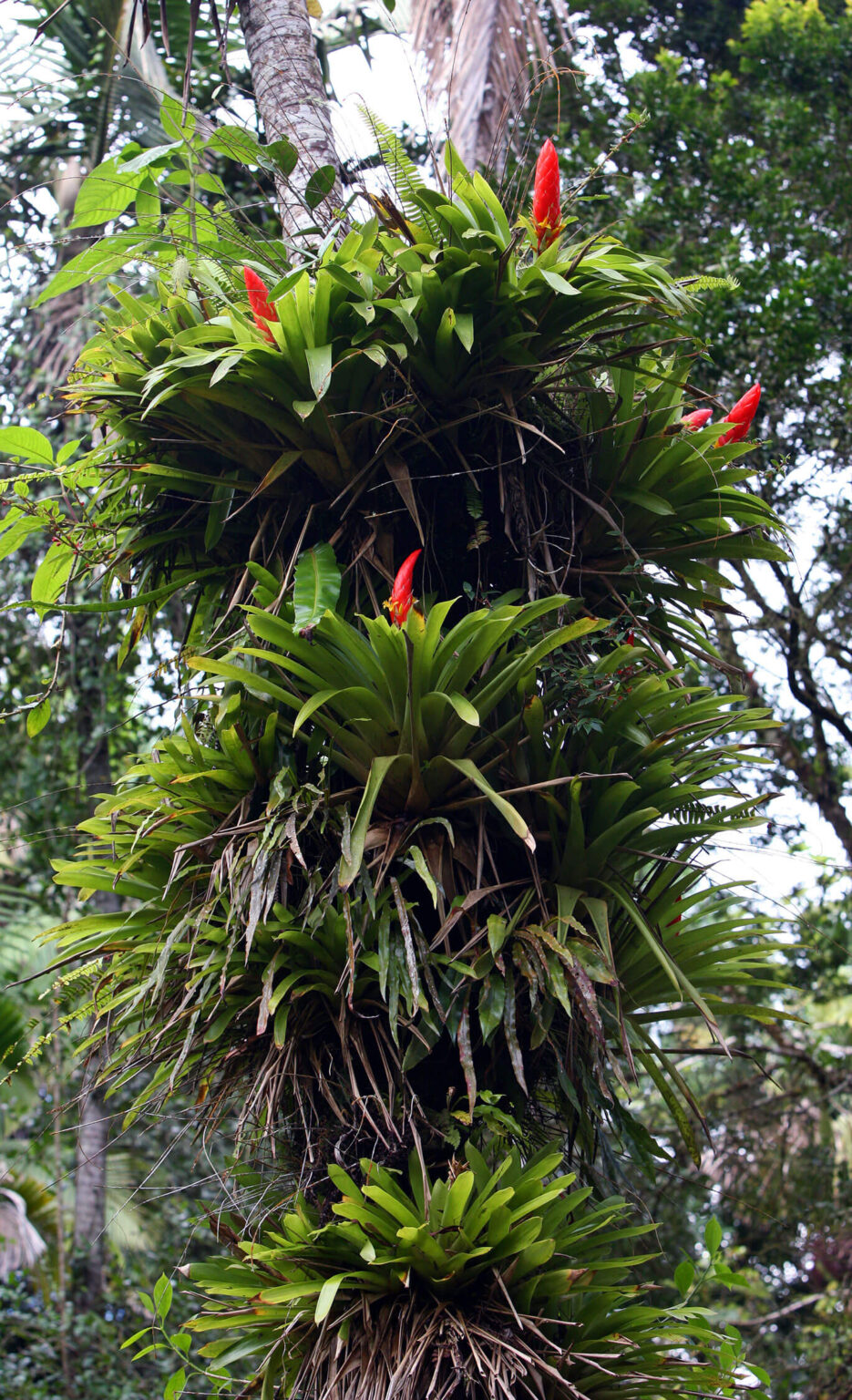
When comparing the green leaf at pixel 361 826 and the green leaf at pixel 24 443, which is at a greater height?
the green leaf at pixel 24 443

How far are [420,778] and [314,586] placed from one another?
35 cm

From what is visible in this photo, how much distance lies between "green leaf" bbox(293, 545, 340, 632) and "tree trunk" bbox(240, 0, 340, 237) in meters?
0.84

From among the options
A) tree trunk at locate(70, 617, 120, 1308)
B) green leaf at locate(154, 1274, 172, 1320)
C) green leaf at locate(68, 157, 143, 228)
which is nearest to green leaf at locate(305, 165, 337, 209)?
green leaf at locate(68, 157, 143, 228)

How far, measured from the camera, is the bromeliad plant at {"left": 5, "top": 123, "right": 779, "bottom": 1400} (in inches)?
61.8

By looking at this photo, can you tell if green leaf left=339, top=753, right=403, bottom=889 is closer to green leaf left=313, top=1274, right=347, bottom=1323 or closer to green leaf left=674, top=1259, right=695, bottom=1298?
green leaf left=313, top=1274, right=347, bottom=1323

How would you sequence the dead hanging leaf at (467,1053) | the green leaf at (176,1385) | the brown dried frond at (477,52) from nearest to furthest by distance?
1. the dead hanging leaf at (467,1053)
2. the green leaf at (176,1385)
3. the brown dried frond at (477,52)

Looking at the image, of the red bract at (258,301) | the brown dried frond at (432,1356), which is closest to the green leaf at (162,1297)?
the brown dried frond at (432,1356)

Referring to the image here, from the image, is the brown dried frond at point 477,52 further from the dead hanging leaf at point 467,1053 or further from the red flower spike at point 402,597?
the dead hanging leaf at point 467,1053

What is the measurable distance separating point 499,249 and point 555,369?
0.28 m

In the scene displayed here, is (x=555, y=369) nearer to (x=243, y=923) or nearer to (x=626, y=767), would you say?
(x=626, y=767)

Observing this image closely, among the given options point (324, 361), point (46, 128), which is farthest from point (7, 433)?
point (46, 128)

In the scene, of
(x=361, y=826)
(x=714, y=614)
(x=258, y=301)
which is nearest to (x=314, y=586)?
(x=361, y=826)

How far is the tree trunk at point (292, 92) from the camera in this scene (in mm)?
2305

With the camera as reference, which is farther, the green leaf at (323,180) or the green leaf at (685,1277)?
the green leaf at (323,180)
